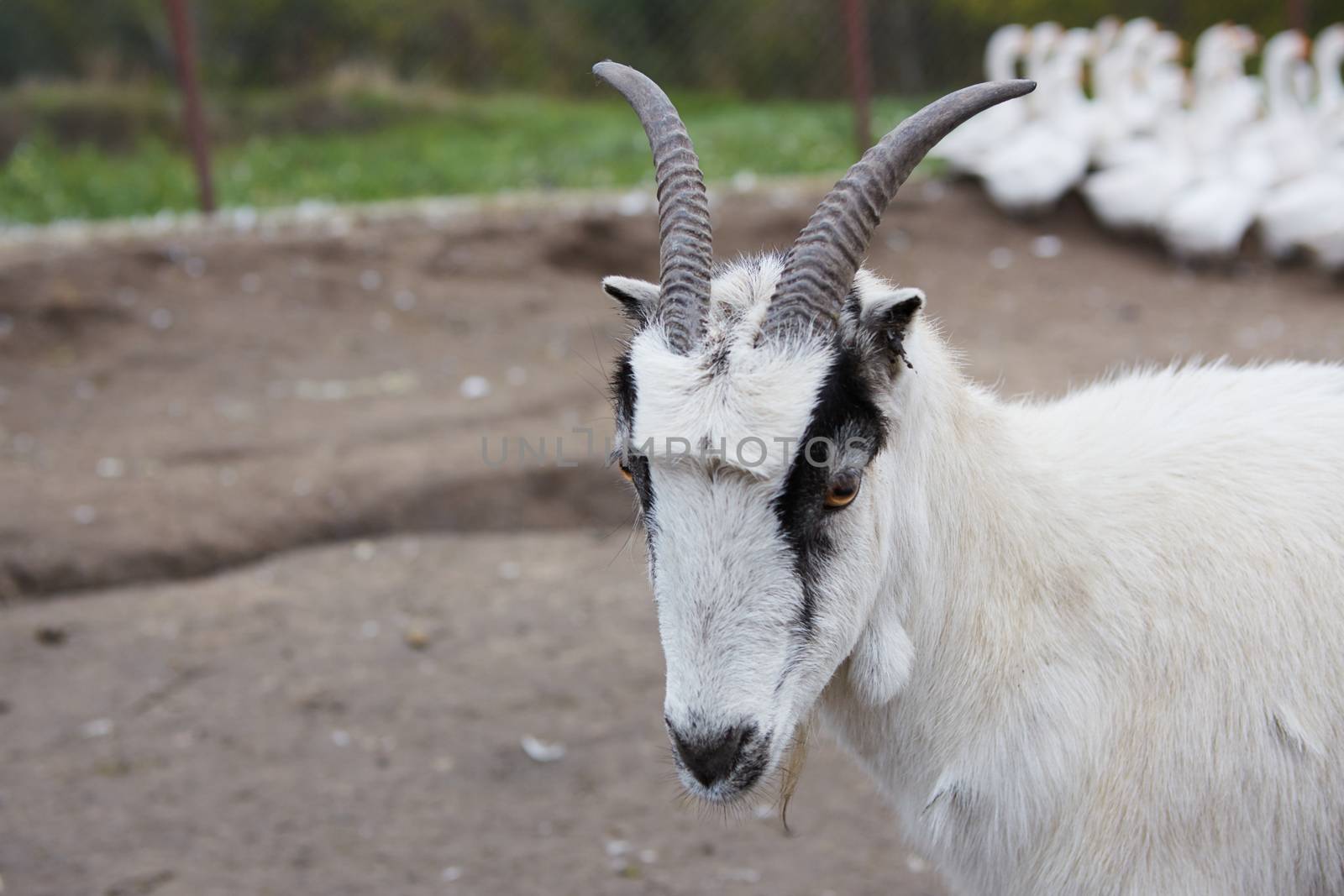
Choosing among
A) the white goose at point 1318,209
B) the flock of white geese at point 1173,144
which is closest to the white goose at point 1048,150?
the flock of white geese at point 1173,144

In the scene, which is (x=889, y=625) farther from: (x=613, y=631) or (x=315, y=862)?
(x=613, y=631)

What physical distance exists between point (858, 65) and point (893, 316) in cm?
869

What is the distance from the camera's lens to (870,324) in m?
2.26

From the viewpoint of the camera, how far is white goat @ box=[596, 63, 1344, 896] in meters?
2.18

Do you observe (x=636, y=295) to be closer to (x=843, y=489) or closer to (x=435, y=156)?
(x=843, y=489)

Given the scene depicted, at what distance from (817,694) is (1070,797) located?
56 centimetres

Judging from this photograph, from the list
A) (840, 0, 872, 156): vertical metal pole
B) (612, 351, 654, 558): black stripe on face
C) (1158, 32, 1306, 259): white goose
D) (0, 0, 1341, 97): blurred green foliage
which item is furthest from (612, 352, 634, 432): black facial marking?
(0, 0, 1341, 97): blurred green foliage

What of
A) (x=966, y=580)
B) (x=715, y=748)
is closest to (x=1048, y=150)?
(x=966, y=580)

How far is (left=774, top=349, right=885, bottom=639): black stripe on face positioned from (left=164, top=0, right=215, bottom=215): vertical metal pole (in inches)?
317

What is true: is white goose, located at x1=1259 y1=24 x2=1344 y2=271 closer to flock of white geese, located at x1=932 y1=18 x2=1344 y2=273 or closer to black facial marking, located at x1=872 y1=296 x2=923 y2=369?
flock of white geese, located at x1=932 y1=18 x2=1344 y2=273

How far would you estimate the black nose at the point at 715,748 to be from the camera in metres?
2.15

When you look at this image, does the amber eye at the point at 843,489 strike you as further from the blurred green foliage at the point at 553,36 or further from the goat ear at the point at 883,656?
the blurred green foliage at the point at 553,36

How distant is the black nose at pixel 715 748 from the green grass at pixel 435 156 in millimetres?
8804

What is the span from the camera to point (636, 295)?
255 centimetres
